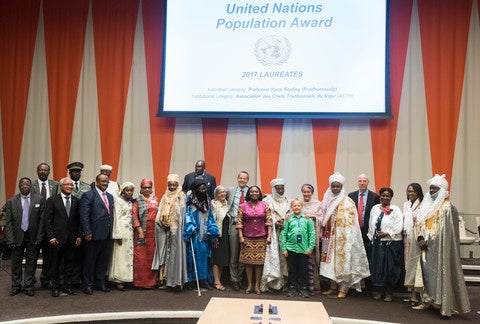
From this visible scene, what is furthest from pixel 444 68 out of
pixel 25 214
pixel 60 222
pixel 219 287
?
pixel 25 214

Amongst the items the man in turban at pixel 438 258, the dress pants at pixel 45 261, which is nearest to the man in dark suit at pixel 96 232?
the dress pants at pixel 45 261

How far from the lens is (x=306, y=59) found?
677 centimetres

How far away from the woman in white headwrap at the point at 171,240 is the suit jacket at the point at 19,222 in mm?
1192

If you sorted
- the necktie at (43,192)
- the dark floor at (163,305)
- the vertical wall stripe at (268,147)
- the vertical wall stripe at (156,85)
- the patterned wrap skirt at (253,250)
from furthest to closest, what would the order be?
the vertical wall stripe at (156,85), the vertical wall stripe at (268,147), the necktie at (43,192), the patterned wrap skirt at (253,250), the dark floor at (163,305)

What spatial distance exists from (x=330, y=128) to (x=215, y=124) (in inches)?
65.9

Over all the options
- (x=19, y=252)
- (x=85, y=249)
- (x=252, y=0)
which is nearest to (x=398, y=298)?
(x=85, y=249)

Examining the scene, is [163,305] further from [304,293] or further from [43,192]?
[43,192]

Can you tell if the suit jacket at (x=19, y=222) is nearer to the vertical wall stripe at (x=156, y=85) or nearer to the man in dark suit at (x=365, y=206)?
the vertical wall stripe at (x=156, y=85)

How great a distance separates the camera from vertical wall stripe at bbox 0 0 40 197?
7.71 metres

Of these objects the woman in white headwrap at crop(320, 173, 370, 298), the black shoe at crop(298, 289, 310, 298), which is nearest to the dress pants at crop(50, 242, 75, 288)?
the black shoe at crop(298, 289, 310, 298)

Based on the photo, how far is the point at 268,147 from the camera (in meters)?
6.96

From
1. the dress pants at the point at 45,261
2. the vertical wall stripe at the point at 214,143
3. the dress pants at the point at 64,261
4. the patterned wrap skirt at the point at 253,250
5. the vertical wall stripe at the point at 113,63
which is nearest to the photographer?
the dress pants at the point at 64,261

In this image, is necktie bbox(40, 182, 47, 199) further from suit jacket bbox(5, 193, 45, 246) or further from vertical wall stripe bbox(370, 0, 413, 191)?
vertical wall stripe bbox(370, 0, 413, 191)

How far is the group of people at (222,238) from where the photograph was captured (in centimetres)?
486
